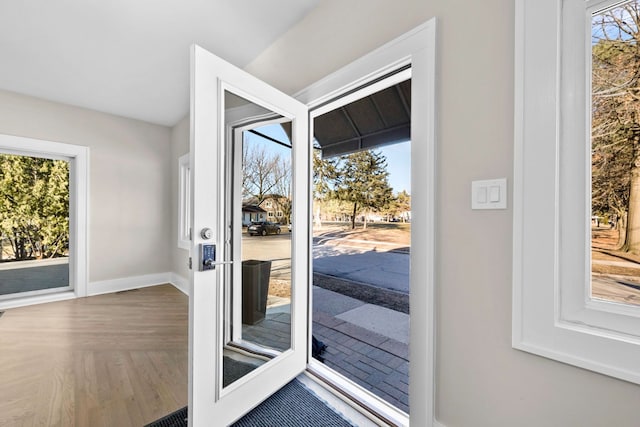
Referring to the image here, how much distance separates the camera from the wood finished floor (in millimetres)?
1560

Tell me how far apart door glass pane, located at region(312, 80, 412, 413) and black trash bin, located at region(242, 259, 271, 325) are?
729 mm

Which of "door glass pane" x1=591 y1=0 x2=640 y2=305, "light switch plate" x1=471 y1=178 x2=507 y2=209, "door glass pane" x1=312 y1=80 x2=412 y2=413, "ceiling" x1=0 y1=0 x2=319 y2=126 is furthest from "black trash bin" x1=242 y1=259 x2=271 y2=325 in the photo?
"ceiling" x1=0 y1=0 x2=319 y2=126

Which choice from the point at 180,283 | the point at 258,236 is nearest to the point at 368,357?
the point at 258,236

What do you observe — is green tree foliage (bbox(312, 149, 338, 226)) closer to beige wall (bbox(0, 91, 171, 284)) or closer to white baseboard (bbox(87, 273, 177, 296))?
beige wall (bbox(0, 91, 171, 284))

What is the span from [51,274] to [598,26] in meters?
6.48

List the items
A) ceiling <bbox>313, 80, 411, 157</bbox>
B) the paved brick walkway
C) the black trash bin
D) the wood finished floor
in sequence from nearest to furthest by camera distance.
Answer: the wood finished floor → the black trash bin → the paved brick walkway → ceiling <bbox>313, 80, 411, 157</bbox>

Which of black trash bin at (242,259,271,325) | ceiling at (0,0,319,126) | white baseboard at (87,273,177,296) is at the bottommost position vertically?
white baseboard at (87,273,177,296)

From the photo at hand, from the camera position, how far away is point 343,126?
403 cm

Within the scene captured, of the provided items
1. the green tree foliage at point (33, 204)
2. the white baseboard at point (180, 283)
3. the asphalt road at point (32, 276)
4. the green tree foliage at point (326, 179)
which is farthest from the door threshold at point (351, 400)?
the green tree foliage at point (33, 204)

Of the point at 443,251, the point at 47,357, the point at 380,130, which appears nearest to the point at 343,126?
the point at 380,130

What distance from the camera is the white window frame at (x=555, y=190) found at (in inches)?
36.2

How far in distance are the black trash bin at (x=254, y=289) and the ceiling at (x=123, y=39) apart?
1804 mm

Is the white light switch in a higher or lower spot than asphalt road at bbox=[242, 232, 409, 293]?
higher

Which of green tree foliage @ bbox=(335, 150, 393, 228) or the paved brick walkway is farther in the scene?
green tree foliage @ bbox=(335, 150, 393, 228)
